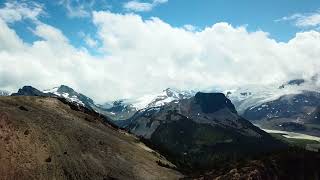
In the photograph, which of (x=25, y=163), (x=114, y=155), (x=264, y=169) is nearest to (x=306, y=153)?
(x=264, y=169)

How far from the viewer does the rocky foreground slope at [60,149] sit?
105300 millimetres

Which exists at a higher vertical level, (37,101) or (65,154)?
(37,101)

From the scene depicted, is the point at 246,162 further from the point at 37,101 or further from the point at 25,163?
the point at 37,101

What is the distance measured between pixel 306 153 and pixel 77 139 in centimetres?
5832

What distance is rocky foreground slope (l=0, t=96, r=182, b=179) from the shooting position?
105m

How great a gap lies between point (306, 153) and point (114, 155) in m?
49.1

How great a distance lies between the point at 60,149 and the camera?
116m

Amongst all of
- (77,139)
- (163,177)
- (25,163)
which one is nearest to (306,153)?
(163,177)

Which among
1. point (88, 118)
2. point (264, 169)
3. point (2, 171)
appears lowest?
point (2, 171)

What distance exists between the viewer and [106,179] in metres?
112

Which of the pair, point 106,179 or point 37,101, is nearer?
point 106,179

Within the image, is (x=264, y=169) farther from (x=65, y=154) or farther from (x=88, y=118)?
(x=88, y=118)

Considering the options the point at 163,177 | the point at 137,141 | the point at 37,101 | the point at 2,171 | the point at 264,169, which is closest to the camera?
the point at 2,171

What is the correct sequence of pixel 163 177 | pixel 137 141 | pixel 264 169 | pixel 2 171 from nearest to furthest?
1. pixel 2 171
2. pixel 264 169
3. pixel 163 177
4. pixel 137 141
